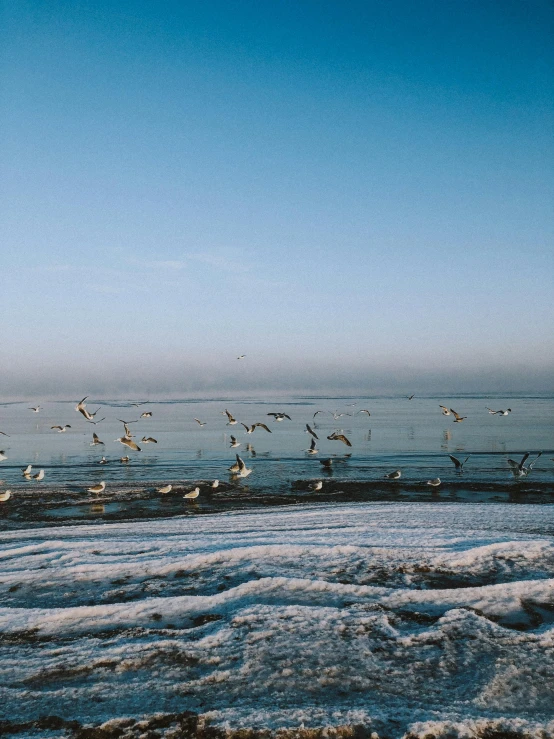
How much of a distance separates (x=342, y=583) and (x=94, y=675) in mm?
3196

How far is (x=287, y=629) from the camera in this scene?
17.3 feet

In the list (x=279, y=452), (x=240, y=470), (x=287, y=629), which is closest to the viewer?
(x=287, y=629)

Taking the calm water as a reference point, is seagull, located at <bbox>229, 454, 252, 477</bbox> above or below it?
above

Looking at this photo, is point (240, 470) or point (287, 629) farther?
point (240, 470)

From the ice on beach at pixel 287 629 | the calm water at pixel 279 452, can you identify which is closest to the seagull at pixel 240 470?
the calm water at pixel 279 452

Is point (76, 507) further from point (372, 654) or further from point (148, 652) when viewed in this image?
point (372, 654)

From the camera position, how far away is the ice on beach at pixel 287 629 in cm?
403

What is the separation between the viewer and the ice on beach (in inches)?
159

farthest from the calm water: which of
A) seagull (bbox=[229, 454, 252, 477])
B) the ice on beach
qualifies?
the ice on beach

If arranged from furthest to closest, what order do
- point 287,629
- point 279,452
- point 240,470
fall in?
point 279,452, point 240,470, point 287,629

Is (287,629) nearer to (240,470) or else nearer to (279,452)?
(240,470)

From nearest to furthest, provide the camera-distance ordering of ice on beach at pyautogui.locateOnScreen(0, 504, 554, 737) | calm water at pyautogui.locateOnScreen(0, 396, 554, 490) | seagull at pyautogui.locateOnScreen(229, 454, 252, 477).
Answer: ice on beach at pyautogui.locateOnScreen(0, 504, 554, 737)
seagull at pyautogui.locateOnScreen(229, 454, 252, 477)
calm water at pyautogui.locateOnScreen(0, 396, 554, 490)

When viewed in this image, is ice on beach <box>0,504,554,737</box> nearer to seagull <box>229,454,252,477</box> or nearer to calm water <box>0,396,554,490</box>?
seagull <box>229,454,252,477</box>

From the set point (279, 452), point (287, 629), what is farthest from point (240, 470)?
point (287, 629)
